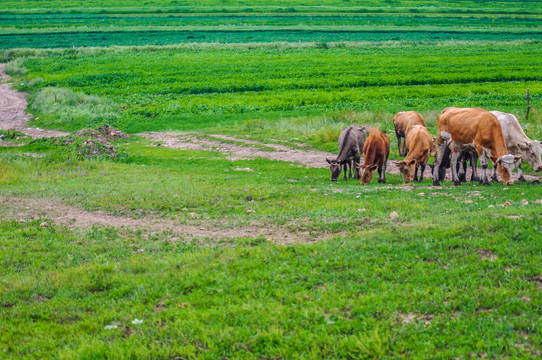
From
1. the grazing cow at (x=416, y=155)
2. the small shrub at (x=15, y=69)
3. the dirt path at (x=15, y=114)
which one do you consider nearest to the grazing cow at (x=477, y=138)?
the grazing cow at (x=416, y=155)

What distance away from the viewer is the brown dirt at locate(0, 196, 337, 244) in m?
11.8

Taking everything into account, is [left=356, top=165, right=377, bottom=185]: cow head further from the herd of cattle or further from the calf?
the calf

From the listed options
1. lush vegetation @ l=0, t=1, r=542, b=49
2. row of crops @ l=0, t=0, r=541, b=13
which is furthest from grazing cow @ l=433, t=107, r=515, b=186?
row of crops @ l=0, t=0, r=541, b=13

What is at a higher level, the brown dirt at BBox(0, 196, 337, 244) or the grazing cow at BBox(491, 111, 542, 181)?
the grazing cow at BBox(491, 111, 542, 181)

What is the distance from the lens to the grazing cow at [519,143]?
58.5 feet

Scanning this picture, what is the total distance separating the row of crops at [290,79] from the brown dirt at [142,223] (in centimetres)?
1774

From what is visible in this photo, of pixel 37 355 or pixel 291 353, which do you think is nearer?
pixel 291 353

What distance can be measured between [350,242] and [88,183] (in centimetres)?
1219

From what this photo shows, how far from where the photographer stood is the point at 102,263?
10.6 metres

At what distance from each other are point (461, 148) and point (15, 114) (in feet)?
108

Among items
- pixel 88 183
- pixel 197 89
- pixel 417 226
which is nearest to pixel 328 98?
pixel 197 89

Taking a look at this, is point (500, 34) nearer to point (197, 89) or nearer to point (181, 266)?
point (197, 89)

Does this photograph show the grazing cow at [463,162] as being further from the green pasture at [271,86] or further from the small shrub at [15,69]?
the small shrub at [15,69]

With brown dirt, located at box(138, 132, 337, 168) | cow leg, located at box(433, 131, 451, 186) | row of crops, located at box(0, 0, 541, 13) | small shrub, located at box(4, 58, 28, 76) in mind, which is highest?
row of crops, located at box(0, 0, 541, 13)
